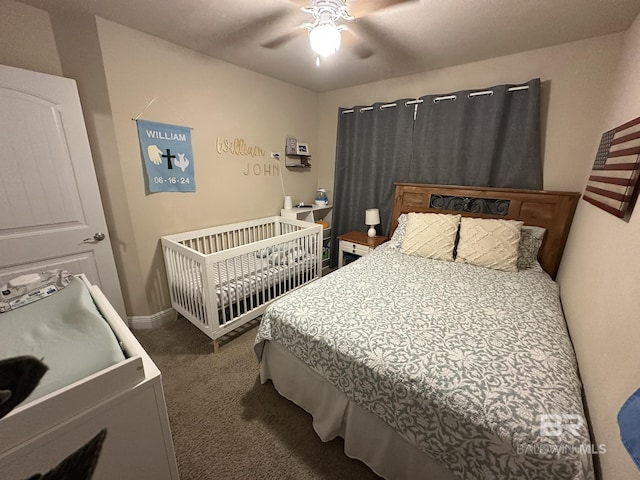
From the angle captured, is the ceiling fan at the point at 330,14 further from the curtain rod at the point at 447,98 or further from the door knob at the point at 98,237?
the door knob at the point at 98,237

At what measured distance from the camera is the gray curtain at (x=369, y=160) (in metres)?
2.82

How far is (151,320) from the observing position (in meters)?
2.34

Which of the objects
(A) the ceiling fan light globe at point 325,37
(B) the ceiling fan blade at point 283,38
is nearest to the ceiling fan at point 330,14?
(A) the ceiling fan light globe at point 325,37

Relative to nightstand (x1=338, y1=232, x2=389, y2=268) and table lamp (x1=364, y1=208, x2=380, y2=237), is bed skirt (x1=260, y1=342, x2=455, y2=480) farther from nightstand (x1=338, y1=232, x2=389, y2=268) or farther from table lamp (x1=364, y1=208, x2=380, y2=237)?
table lamp (x1=364, y1=208, x2=380, y2=237)

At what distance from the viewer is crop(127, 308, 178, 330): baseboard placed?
2297 millimetres

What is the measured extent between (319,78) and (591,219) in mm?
2701

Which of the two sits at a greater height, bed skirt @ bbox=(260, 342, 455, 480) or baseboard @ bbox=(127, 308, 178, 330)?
bed skirt @ bbox=(260, 342, 455, 480)

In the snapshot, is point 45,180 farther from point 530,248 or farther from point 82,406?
point 530,248

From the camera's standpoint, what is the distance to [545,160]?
2.20 meters

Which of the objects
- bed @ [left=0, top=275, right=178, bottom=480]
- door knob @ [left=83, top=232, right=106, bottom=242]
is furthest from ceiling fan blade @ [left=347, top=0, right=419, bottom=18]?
door knob @ [left=83, top=232, right=106, bottom=242]

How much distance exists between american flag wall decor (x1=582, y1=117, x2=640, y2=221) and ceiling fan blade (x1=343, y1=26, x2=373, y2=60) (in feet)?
5.45

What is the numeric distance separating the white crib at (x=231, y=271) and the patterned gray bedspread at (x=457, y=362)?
22.7 inches

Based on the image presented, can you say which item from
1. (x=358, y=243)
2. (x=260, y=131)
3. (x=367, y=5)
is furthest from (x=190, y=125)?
(x=358, y=243)

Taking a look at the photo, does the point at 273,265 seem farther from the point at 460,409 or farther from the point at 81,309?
the point at 460,409
